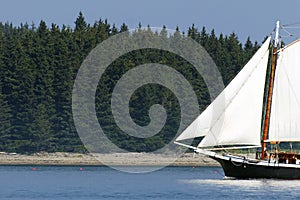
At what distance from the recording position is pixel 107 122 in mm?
123000

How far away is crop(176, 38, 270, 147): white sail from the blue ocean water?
3.05 metres

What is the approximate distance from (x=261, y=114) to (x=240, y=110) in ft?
6.80

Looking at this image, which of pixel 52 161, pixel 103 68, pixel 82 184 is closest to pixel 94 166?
pixel 52 161

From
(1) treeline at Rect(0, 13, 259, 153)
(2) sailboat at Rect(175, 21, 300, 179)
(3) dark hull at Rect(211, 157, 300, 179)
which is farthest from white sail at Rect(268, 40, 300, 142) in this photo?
(1) treeline at Rect(0, 13, 259, 153)

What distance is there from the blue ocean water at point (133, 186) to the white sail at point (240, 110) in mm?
3052

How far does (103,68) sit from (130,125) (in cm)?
668

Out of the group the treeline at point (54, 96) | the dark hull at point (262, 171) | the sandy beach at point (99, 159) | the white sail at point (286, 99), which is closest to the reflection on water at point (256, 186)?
the dark hull at point (262, 171)

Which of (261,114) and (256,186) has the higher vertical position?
(261,114)

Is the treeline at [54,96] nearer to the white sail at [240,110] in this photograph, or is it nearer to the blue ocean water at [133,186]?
the blue ocean water at [133,186]

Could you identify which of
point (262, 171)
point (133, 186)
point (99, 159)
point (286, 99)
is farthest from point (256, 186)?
point (99, 159)

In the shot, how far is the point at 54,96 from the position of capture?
124125mm

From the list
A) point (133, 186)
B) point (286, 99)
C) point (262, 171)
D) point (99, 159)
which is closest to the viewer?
point (133, 186)

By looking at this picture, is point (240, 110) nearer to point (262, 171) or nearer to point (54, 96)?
point (262, 171)

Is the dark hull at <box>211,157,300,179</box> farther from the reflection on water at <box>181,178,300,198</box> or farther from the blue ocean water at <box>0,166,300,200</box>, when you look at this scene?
the blue ocean water at <box>0,166,300,200</box>
